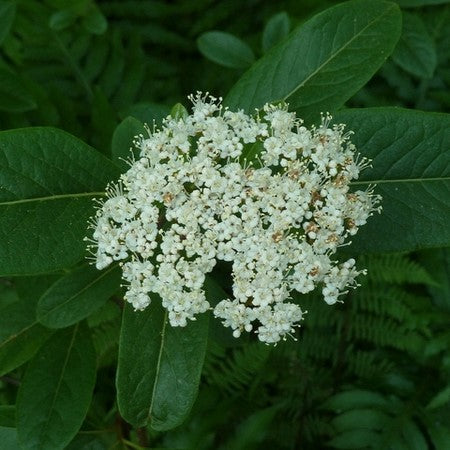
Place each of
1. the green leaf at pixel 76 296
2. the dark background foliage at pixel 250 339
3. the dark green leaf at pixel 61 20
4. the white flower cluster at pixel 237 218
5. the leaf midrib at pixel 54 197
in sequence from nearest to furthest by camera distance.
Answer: the white flower cluster at pixel 237 218 < the leaf midrib at pixel 54 197 < the green leaf at pixel 76 296 < the dark background foliage at pixel 250 339 < the dark green leaf at pixel 61 20

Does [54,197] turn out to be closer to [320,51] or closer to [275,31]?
[320,51]

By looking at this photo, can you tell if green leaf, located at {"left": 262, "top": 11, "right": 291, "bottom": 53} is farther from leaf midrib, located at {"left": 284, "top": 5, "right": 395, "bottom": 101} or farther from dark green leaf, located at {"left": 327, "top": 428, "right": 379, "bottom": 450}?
dark green leaf, located at {"left": 327, "top": 428, "right": 379, "bottom": 450}

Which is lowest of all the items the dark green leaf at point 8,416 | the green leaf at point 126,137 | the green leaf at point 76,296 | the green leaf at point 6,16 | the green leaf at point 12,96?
the dark green leaf at point 8,416

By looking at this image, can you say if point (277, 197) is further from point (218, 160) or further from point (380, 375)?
point (380, 375)

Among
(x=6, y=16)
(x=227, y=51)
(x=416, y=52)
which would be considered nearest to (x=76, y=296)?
(x=6, y=16)

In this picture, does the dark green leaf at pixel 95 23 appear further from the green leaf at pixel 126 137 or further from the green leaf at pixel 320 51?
the green leaf at pixel 320 51

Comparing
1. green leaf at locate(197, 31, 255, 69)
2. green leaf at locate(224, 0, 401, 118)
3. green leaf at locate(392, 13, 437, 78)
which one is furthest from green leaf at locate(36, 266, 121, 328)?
green leaf at locate(392, 13, 437, 78)

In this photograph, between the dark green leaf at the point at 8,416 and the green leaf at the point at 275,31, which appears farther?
the green leaf at the point at 275,31

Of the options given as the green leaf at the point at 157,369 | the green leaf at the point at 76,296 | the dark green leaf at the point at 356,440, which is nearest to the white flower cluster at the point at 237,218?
the green leaf at the point at 157,369
